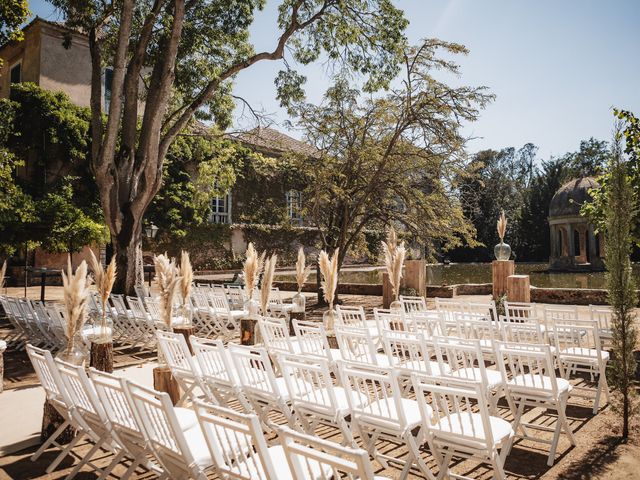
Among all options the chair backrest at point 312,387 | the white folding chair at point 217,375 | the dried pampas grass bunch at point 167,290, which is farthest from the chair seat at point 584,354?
the dried pampas grass bunch at point 167,290

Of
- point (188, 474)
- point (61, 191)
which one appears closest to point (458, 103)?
point (188, 474)

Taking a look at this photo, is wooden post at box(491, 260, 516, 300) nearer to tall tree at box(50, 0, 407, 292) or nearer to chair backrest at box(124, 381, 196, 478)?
tall tree at box(50, 0, 407, 292)

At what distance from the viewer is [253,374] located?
168 inches

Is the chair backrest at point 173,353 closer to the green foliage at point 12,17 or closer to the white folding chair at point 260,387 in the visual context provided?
the white folding chair at point 260,387

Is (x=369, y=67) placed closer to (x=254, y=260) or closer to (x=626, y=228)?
(x=254, y=260)

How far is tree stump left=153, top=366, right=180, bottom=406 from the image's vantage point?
468 cm

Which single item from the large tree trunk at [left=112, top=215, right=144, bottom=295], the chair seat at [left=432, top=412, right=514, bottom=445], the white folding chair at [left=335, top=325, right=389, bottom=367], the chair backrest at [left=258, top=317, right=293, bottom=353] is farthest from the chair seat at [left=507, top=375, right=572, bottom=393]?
the large tree trunk at [left=112, top=215, right=144, bottom=295]

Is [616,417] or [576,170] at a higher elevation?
[576,170]

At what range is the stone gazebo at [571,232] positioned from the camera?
3109cm

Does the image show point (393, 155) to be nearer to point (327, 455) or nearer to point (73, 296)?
point (73, 296)

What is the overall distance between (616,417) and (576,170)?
51304 mm

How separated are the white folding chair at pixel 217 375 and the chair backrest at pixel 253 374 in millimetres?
93

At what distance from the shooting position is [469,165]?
14930 mm

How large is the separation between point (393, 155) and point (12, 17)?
10.1 metres
